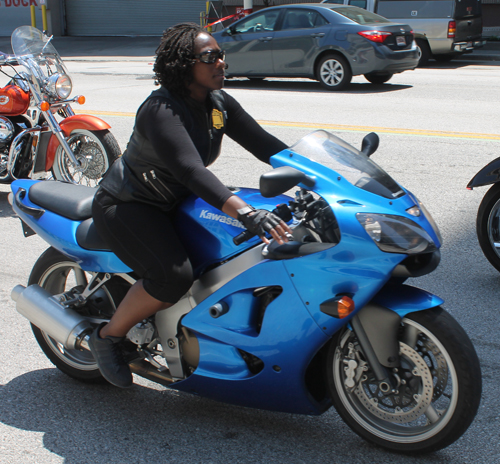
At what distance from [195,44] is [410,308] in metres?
1.40

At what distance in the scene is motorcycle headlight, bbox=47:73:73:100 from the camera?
259 inches

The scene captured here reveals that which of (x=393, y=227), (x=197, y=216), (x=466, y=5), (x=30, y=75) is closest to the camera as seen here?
(x=393, y=227)

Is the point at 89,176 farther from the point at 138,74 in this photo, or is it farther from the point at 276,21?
the point at 138,74

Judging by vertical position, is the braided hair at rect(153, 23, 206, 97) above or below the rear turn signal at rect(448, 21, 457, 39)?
above

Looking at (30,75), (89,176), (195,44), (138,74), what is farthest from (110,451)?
(138,74)

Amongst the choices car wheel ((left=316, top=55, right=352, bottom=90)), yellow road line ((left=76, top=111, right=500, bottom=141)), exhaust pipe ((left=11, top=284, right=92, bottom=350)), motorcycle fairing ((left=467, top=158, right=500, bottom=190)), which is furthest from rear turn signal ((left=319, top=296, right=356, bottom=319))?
car wheel ((left=316, top=55, right=352, bottom=90))

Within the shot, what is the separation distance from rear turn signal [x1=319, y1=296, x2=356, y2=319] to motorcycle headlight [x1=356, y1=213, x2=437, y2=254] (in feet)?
0.80

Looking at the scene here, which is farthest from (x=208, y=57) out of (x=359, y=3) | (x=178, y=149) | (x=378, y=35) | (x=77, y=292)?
(x=359, y=3)

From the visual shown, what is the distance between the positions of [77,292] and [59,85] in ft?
12.4

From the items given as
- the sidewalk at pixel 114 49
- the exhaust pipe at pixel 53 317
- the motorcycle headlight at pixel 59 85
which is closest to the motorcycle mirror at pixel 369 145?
the exhaust pipe at pixel 53 317

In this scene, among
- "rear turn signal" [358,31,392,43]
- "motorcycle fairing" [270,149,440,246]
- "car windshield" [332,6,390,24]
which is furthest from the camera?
"car windshield" [332,6,390,24]

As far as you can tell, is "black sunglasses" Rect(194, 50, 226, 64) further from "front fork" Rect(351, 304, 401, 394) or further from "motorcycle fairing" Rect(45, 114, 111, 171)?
"motorcycle fairing" Rect(45, 114, 111, 171)

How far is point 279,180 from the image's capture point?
2.32m

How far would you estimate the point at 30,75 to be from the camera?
657 cm
